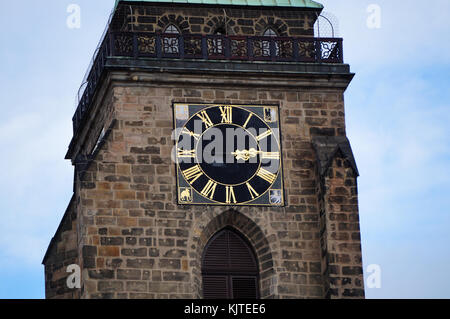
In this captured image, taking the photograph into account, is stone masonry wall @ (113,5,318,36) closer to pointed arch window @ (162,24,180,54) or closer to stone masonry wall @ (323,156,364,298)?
pointed arch window @ (162,24,180,54)

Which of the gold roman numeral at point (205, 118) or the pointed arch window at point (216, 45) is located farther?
the pointed arch window at point (216, 45)

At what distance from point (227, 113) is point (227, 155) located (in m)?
1.01

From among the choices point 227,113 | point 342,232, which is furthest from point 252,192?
point 342,232

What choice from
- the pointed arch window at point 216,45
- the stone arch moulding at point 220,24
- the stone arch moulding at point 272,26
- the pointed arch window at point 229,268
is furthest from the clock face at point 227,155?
the stone arch moulding at point 272,26

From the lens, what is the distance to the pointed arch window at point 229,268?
2036 inches

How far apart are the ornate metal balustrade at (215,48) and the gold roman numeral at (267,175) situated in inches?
110

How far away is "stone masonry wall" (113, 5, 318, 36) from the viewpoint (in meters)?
53.6

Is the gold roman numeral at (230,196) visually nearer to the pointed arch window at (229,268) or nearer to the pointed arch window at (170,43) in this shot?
the pointed arch window at (229,268)

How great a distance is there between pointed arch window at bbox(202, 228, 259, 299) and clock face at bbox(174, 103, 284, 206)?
984 mm

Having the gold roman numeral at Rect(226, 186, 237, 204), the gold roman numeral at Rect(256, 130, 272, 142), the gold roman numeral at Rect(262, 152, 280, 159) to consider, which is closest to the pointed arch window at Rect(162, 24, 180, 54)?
the gold roman numeral at Rect(256, 130, 272, 142)

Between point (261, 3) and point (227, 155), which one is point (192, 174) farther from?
point (261, 3)

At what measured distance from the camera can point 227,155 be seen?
52.2 meters
